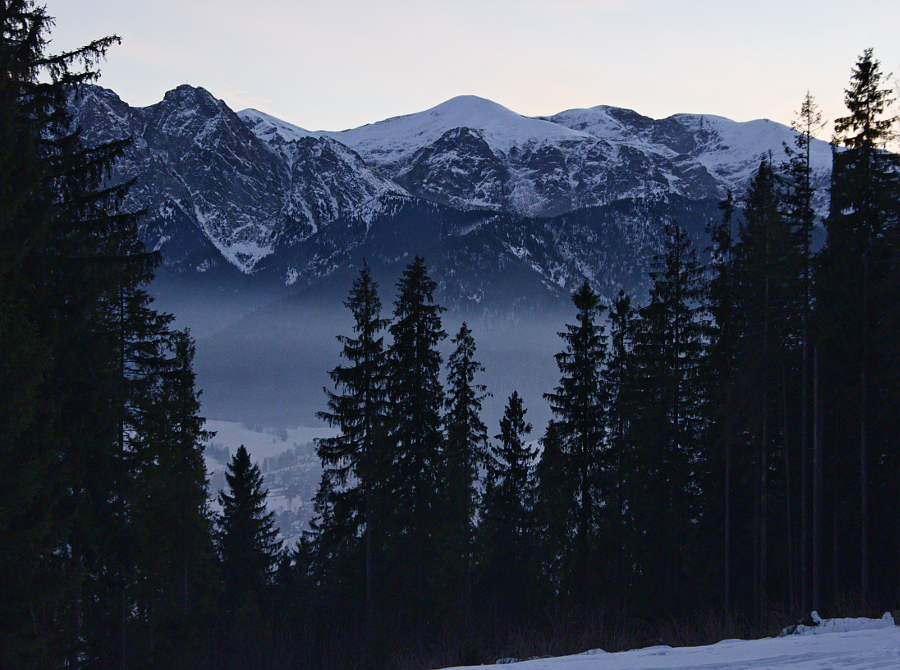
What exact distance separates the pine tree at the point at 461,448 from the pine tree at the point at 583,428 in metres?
3.00

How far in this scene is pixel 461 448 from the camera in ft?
78.4

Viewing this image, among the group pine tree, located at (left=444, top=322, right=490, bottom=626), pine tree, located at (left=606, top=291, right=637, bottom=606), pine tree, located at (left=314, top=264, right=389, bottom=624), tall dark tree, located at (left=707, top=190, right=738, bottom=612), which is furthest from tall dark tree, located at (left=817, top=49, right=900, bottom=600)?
pine tree, located at (left=314, top=264, right=389, bottom=624)

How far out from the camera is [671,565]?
23922 millimetres

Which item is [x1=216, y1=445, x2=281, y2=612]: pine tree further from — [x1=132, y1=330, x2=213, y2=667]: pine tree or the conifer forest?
[x1=132, y1=330, x2=213, y2=667]: pine tree

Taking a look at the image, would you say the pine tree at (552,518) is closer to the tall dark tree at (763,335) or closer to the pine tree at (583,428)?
the pine tree at (583,428)

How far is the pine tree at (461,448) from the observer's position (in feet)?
77.1

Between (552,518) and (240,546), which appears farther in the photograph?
(240,546)

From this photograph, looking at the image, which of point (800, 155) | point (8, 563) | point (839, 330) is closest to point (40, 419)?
point (8, 563)

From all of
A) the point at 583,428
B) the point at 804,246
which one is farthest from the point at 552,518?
the point at 804,246

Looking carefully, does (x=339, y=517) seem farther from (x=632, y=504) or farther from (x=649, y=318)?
(x=649, y=318)

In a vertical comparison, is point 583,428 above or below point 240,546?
above

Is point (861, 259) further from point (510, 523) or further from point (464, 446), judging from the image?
point (510, 523)

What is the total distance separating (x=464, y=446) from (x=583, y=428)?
4406 millimetres

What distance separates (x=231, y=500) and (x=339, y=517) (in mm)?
15929
